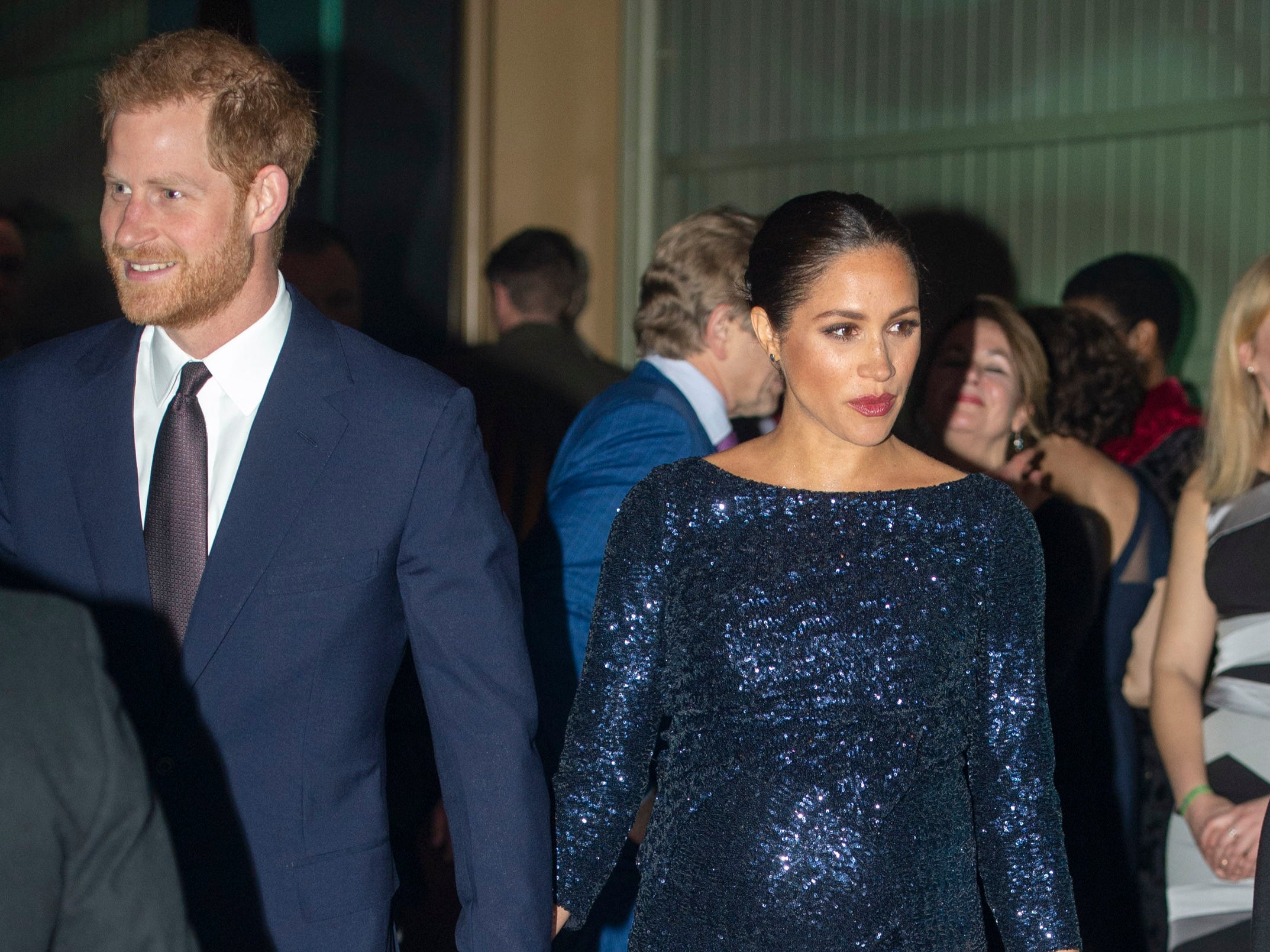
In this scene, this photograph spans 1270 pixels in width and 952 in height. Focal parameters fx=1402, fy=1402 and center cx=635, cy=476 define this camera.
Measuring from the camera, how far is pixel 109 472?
1.62 metres

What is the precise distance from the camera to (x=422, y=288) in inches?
222

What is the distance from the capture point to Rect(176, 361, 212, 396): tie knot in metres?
1.65

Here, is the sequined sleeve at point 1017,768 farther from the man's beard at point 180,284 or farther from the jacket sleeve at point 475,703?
the man's beard at point 180,284

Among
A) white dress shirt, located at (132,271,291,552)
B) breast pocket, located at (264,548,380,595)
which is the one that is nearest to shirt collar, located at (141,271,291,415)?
white dress shirt, located at (132,271,291,552)

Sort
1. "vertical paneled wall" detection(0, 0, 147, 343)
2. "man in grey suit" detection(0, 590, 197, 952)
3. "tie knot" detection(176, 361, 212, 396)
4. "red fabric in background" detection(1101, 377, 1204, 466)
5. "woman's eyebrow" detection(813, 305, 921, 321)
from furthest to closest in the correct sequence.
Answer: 1. "vertical paneled wall" detection(0, 0, 147, 343)
2. "red fabric in background" detection(1101, 377, 1204, 466)
3. "woman's eyebrow" detection(813, 305, 921, 321)
4. "tie knot" detection(176, 361, 212, 396)
5. "man in grey suit" detection(0, 590, 197, 952)

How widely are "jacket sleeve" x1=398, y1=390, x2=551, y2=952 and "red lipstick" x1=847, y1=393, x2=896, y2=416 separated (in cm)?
48

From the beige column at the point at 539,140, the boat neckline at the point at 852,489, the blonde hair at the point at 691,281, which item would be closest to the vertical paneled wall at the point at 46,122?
the beige column at the point at 539,140

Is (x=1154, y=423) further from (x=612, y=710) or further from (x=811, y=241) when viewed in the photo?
(x=612, y=710)

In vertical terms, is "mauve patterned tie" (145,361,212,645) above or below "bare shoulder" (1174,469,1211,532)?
above

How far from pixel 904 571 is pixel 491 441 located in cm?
231

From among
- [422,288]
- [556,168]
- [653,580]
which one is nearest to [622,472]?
[653,580]

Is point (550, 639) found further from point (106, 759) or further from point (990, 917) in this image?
point (106, 759)

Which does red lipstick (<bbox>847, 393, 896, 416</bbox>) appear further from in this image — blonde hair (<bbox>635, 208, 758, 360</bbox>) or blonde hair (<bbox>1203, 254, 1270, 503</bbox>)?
blonde hair (<bbox>1203, 254, 1270, 503</bbox>)

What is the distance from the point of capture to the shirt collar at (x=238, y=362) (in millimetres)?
1672
